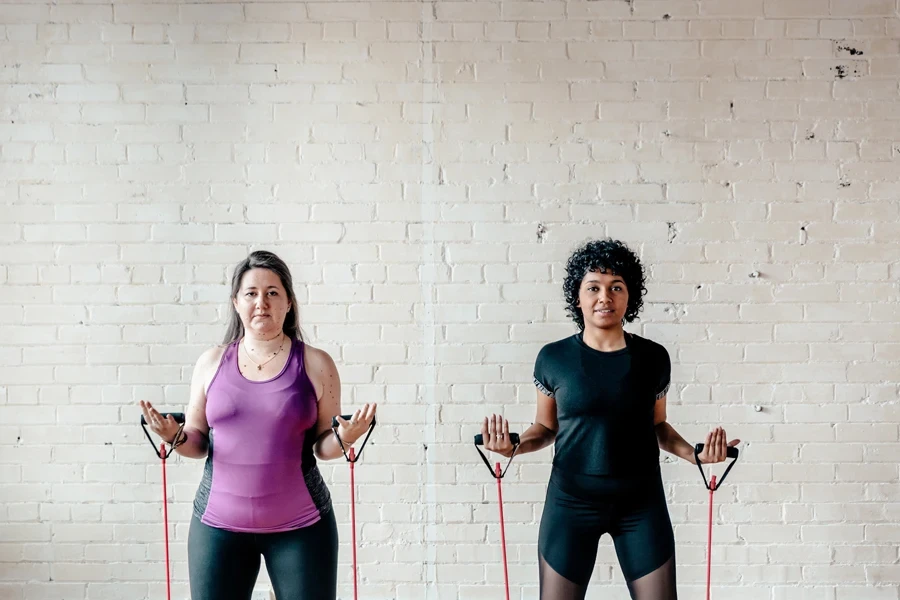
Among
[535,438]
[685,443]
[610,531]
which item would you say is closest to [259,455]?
[535,438]

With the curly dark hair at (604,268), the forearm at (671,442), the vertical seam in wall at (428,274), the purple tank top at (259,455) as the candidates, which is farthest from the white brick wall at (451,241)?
the purple tank top at (259,455)

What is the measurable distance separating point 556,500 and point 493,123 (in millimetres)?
1462

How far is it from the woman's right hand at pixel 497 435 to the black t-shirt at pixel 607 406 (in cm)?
19

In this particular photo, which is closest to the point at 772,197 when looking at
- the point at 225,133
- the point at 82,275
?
the point at 225,133

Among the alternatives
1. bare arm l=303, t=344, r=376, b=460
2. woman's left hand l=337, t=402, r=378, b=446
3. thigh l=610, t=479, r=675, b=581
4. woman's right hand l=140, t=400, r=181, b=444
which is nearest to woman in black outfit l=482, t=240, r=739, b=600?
thigh l=610, t=479, r=675, b=581

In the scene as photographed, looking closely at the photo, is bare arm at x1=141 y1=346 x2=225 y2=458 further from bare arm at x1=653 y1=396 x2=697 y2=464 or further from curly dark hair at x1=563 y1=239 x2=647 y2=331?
bare arm at x1=653 y1=396 x2=697 y2=464

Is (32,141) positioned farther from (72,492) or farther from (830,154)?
(830,154)

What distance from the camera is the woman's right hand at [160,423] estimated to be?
2.09 meters

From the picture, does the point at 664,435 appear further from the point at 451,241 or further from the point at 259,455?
the point at 259,455

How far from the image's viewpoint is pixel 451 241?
2.95m

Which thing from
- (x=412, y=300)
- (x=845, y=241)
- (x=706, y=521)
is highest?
(x=845, y=241)

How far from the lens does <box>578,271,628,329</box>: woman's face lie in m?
2.26

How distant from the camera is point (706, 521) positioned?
2.95m

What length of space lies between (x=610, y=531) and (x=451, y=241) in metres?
1.26
